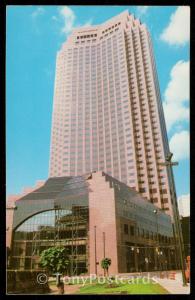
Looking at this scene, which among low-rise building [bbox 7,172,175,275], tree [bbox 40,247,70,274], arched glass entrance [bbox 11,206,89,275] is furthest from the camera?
arched glass entrance [bbox 11,206,89,275]

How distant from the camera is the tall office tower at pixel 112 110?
428 feet

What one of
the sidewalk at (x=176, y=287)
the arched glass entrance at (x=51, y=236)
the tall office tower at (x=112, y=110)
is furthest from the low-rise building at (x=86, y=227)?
the tall office tower at (x=112, y=110)

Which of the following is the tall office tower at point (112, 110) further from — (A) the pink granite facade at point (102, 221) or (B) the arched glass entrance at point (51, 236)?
(B) the arched glass entrance at point (51, 236)

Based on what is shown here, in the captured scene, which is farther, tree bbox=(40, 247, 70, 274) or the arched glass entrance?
the arched glass entrance

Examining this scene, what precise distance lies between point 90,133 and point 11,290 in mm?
116818

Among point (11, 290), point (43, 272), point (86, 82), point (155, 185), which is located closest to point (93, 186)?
point (43, 272)

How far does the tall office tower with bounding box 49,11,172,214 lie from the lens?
130500 mm

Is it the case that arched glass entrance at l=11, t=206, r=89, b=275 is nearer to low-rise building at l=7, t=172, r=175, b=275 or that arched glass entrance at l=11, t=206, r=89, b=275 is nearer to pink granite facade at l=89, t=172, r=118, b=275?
low-rise building at l=7, t=172, r=175, b=275

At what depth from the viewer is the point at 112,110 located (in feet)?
483

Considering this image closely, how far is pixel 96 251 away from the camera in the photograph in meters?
67.4

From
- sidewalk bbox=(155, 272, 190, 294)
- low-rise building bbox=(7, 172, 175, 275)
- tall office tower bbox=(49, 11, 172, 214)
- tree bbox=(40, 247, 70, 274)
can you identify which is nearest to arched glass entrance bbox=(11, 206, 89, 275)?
low-rise building bbox=(7, 172, 175, 275)

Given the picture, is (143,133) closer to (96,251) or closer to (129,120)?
(129,120)

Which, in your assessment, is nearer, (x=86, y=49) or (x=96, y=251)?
(x=96, y=251)

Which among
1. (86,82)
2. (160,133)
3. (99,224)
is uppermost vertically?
(86,82)
